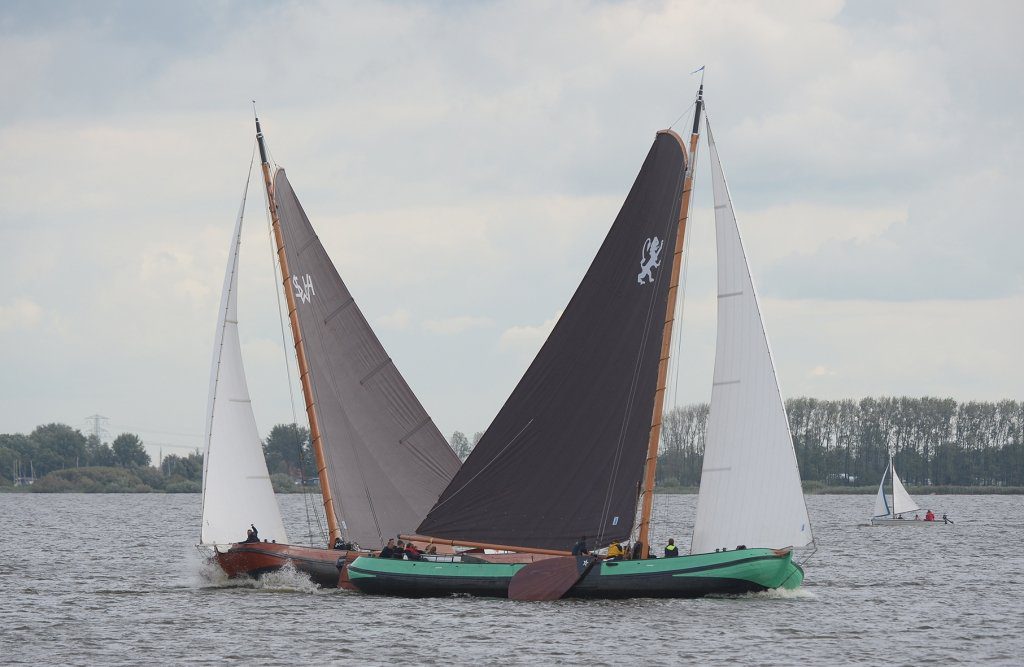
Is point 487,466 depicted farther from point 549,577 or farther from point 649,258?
point 649,258

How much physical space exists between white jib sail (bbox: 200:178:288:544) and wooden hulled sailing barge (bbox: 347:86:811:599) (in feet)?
15.5

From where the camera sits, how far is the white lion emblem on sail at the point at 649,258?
38188 mm

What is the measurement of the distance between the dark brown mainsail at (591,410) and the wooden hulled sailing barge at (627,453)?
0.13 ft

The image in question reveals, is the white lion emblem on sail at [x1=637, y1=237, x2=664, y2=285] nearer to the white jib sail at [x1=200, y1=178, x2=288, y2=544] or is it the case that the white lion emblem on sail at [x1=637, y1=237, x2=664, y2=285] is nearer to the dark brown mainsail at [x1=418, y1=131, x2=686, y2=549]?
the dark brown mainsail at [x1=418, y1=131, x2=686, y2=549]

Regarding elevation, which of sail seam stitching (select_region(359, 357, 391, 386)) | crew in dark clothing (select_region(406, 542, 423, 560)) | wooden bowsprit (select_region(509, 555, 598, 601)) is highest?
sail seam stitching (select_region(359, 357, 391, 386))

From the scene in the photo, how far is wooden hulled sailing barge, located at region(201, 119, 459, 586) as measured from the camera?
43844mm

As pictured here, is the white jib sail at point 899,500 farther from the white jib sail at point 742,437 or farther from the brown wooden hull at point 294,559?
the white jib sail at point 742,437

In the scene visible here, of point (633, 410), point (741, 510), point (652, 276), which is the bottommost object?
point (741, 510)

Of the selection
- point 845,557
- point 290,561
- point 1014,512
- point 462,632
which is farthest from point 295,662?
point 1014,512

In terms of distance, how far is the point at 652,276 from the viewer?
125 ft

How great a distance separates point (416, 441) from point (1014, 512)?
101 m

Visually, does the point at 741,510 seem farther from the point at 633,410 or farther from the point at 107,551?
the point at 107,551

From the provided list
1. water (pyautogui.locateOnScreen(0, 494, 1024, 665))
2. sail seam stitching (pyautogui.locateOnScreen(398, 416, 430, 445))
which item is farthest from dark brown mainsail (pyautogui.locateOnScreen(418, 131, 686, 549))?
sail seam stitching (pyautogui.locateOnScreen(398, 416, 430, 445))

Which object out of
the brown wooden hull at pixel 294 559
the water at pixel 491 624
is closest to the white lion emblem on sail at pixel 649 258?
the water at pixel 491 624
